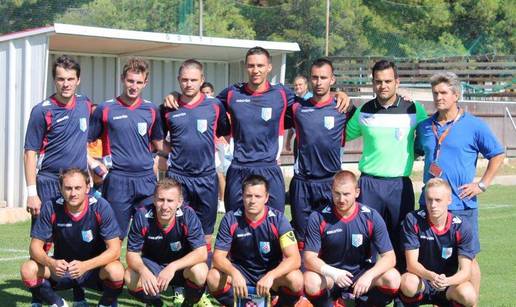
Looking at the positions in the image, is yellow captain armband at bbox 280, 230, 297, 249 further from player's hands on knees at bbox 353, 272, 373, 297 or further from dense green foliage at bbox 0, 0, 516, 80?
dense green foliage at bbox 0, 0, 516, 80

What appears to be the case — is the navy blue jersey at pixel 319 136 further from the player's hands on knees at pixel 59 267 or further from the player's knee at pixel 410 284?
the player's hands on knees at pixel 59 267

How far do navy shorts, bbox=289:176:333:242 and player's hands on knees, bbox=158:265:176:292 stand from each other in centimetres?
137

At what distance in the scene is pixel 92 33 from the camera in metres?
13.3

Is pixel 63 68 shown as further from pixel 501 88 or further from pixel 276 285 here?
pixel 501 88

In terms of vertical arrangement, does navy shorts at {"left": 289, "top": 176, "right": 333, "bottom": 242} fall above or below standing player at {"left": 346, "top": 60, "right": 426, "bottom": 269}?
below

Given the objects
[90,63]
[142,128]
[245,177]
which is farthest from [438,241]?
[90,63]

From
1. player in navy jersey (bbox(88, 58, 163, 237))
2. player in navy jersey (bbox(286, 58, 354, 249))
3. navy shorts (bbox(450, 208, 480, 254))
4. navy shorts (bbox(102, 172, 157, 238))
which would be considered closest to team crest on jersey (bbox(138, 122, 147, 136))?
player in navy jersey (bbox(88, 58, 163, 237))

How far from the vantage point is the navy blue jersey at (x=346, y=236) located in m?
7.36

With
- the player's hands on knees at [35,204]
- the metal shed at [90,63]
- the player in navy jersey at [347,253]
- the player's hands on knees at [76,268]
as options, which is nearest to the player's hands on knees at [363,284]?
the player in navy jersey at [347,253]

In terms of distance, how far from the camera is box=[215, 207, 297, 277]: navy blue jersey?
7.43 m

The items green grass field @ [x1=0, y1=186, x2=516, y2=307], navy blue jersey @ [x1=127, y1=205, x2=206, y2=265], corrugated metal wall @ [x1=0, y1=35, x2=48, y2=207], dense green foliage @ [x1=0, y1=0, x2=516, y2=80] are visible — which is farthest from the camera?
dense green foliage @ [x1=0, y1=0, x2=516, y2=80]

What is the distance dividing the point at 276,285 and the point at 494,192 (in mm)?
11124

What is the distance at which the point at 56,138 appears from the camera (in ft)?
25.8

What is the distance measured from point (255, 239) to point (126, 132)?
1489mm
